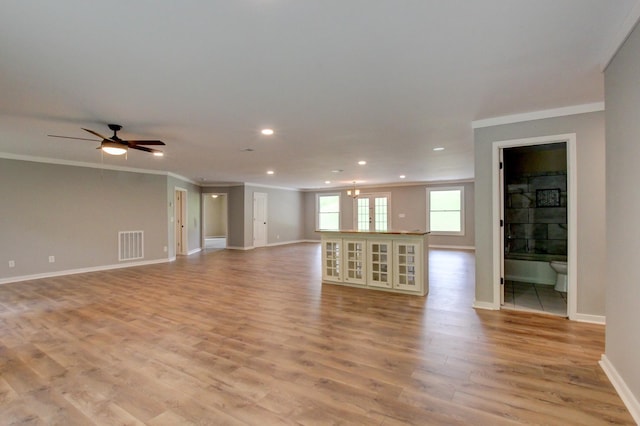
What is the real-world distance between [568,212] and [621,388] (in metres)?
2.04

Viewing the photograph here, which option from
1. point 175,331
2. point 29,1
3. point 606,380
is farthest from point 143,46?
point 606,380

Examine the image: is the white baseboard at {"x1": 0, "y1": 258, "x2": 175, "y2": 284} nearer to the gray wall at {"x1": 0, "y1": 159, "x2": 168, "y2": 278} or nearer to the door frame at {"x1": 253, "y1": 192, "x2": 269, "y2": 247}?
the gray wall at {"x1": 0, "y1": 159, "x2": 168, "y2": 278}

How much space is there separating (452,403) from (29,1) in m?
3.44

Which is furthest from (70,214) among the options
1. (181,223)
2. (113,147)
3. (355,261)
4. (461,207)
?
(461,207)

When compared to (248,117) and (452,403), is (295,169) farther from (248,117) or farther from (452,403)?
(452,403)

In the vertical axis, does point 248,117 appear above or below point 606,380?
above

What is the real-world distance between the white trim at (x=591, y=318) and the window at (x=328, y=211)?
30.2ft

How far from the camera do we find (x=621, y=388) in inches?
78.4

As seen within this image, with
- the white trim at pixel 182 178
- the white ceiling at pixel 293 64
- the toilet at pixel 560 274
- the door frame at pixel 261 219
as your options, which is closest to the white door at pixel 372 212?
the door frame at pixel 261 219

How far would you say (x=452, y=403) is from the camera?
192 centimetres

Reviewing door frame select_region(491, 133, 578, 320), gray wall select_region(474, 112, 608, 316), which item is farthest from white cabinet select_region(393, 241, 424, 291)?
gray wall select_region(474, 112, 608, 316)

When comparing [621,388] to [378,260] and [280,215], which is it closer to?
[378,260]

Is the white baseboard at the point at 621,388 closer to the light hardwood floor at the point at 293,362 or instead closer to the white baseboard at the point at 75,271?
the light hardwood floor at the point at 293,362

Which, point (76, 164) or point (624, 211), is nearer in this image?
point (624, 211)
